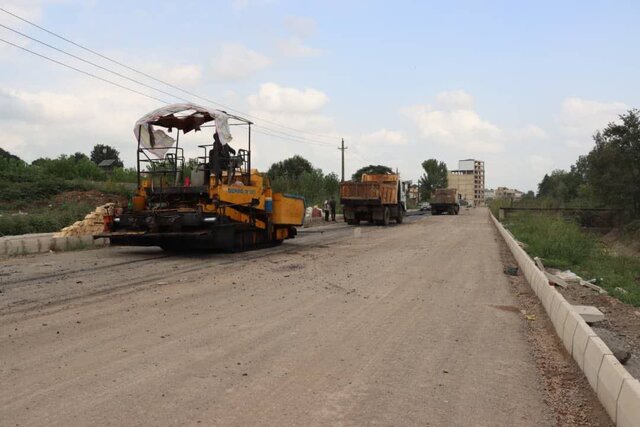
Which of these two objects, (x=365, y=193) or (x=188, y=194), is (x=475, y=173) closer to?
(x=365, y=193)

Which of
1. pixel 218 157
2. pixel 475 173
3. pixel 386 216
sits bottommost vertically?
pixel 386 216

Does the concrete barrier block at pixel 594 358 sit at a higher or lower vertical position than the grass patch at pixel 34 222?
lower

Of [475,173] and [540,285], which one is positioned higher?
[475,173]

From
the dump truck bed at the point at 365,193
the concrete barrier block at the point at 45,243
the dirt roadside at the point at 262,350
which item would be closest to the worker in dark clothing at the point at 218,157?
the dirt roadside at the point at 262,350

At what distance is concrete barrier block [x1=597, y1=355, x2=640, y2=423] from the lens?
13.9 ft

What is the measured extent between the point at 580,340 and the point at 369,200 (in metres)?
27.4

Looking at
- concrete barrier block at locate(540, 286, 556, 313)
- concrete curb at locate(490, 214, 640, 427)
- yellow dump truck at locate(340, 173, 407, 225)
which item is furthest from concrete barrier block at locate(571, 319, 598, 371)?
yellow dump truck at locate(340, 173, 407, 225)

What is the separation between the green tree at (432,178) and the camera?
12347 cm

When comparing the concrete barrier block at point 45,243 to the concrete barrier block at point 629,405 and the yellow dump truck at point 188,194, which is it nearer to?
the yellow dump truck at point 188,194

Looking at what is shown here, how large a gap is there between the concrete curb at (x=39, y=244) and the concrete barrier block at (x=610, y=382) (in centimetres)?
1393

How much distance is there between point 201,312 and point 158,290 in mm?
2006

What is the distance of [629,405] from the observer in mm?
3889

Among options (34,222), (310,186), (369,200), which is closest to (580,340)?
(34,222)

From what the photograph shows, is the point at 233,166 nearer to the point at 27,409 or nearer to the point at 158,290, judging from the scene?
the point at 158,290
